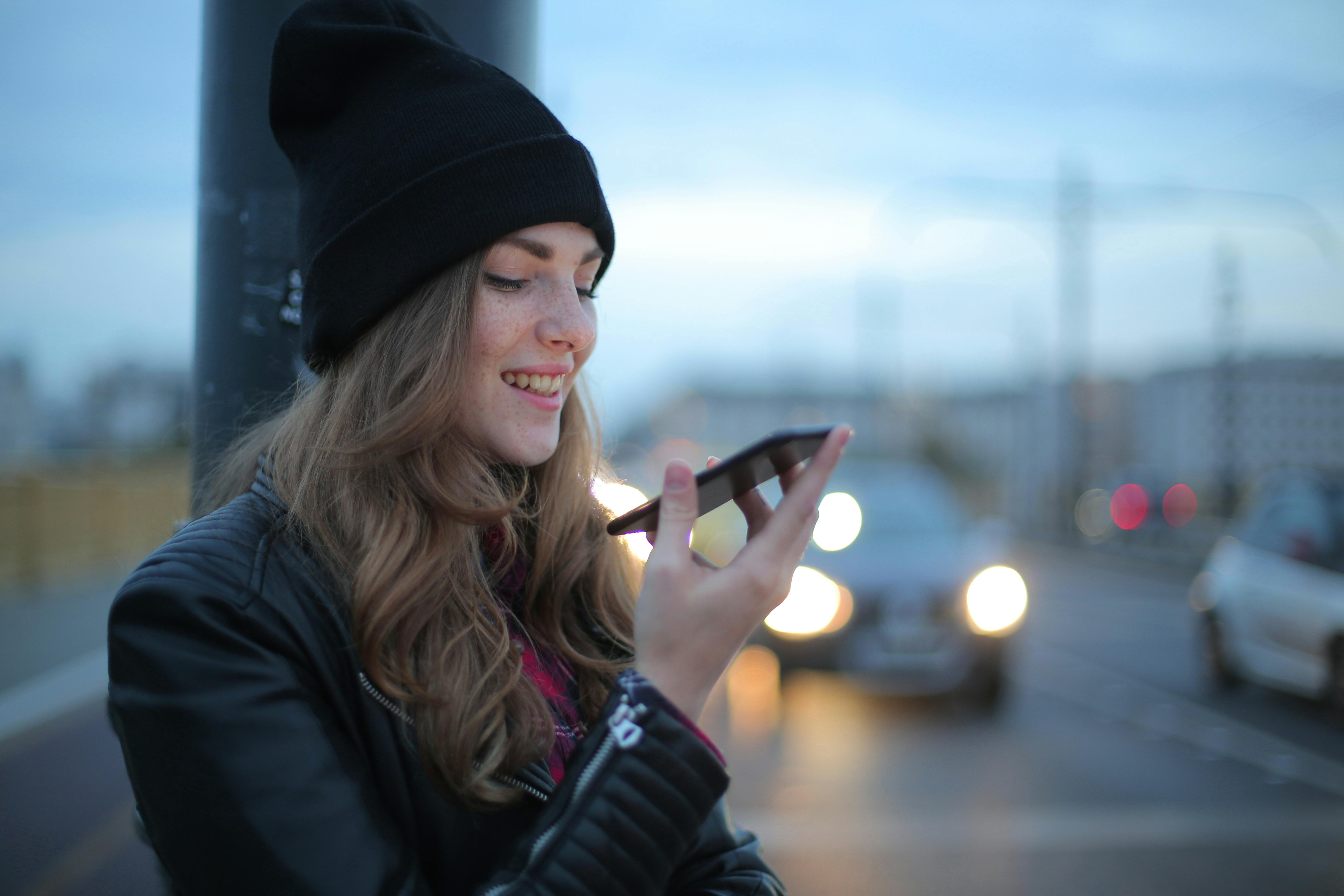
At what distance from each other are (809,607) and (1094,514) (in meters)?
20.8

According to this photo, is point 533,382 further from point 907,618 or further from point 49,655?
point 49,655

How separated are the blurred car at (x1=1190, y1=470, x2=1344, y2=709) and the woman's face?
270 inches

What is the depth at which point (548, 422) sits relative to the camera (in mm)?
1555

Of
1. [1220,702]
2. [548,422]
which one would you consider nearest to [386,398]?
[548,422]

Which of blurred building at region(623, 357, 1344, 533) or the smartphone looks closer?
the smartphone

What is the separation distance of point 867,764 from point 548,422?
4955 millimetres

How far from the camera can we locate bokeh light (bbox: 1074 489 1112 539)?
23.7 meters

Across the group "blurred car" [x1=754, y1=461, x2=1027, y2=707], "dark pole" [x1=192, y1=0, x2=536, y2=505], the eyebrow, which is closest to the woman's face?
the eyebrow

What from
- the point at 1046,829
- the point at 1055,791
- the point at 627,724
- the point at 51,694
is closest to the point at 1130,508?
the point at 1055,791

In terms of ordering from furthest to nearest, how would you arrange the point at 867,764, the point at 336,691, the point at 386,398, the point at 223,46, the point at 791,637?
1. the point at 791,637
2. the point at 867,764
3. the point at 223,46
4. the point at 386,398
5. the point at 336,691

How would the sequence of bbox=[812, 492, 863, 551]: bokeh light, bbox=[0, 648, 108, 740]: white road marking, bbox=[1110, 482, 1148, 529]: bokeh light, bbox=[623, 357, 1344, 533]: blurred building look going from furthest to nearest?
bbox=[1110, 482, 1148, 529]: bokeh light → bbox=[623, 357, 1344, 533]: blurred building → bbox=[812, 492, 863, 551]: bokeh light → bbox=[0, 648, 108, 740]: white road marking

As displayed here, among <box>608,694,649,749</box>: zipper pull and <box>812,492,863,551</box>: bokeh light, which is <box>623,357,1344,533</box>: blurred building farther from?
<box>812,492,863,551</box>: bokeh light

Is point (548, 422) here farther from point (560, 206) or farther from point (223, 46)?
point (223, 46)

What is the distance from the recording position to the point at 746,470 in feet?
4.09
